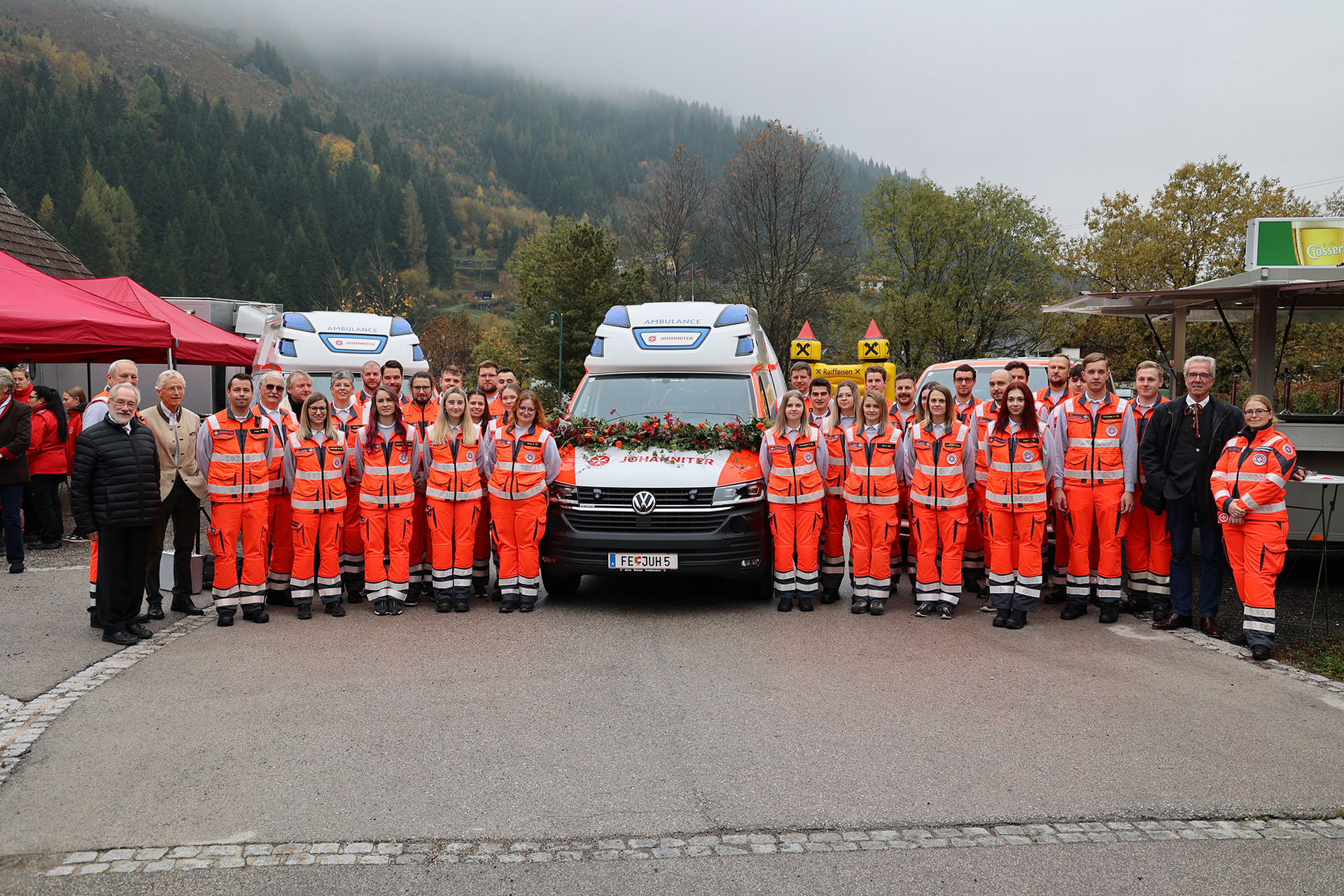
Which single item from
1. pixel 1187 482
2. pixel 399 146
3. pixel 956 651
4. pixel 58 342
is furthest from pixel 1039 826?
pixel 399 146

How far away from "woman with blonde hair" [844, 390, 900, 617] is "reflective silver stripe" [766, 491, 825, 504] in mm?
295

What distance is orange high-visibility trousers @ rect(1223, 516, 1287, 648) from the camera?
259 inches

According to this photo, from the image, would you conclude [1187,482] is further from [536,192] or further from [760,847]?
[536,192]

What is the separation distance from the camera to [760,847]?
3855 mm

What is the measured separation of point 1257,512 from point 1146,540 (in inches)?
50.8

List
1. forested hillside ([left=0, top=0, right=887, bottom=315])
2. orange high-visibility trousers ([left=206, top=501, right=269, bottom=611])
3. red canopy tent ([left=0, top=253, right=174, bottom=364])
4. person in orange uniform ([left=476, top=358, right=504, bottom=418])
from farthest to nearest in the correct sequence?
forested hillside ([left=0, top=0, right=887, bottom=315]), red canopy tent ([left=0, top=253, right=174, bottom=364]), person in orange uniform ([left=476, top=358, right=504, bottom=418]), orange high-visibility trousers ([left=206, top=501, right=269, bottom=611])

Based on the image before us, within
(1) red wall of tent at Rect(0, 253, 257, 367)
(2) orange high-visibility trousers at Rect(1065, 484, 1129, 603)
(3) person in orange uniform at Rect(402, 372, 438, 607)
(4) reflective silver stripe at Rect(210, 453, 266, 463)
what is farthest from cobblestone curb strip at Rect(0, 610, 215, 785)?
(2) orange high-visibility trousers at Rect(1065, 484, 1129, 603)

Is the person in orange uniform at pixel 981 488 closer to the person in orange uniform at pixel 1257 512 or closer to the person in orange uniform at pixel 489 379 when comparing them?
the person in orange uniform at pixel 1257 512

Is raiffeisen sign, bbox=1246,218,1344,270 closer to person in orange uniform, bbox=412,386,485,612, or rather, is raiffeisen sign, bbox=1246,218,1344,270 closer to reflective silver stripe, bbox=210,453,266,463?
person in orange uniform, bbox=412,386,485,612

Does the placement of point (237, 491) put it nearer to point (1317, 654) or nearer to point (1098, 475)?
point (1098, 475)

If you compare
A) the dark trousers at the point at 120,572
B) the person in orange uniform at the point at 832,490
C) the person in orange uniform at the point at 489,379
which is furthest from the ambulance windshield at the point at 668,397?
the dark trousers at the point at 120,572

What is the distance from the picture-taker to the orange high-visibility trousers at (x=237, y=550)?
24.2ft

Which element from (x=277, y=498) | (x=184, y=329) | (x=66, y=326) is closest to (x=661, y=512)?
(x=277, y=498)

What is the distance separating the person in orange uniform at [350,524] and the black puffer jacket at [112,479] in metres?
1.56
